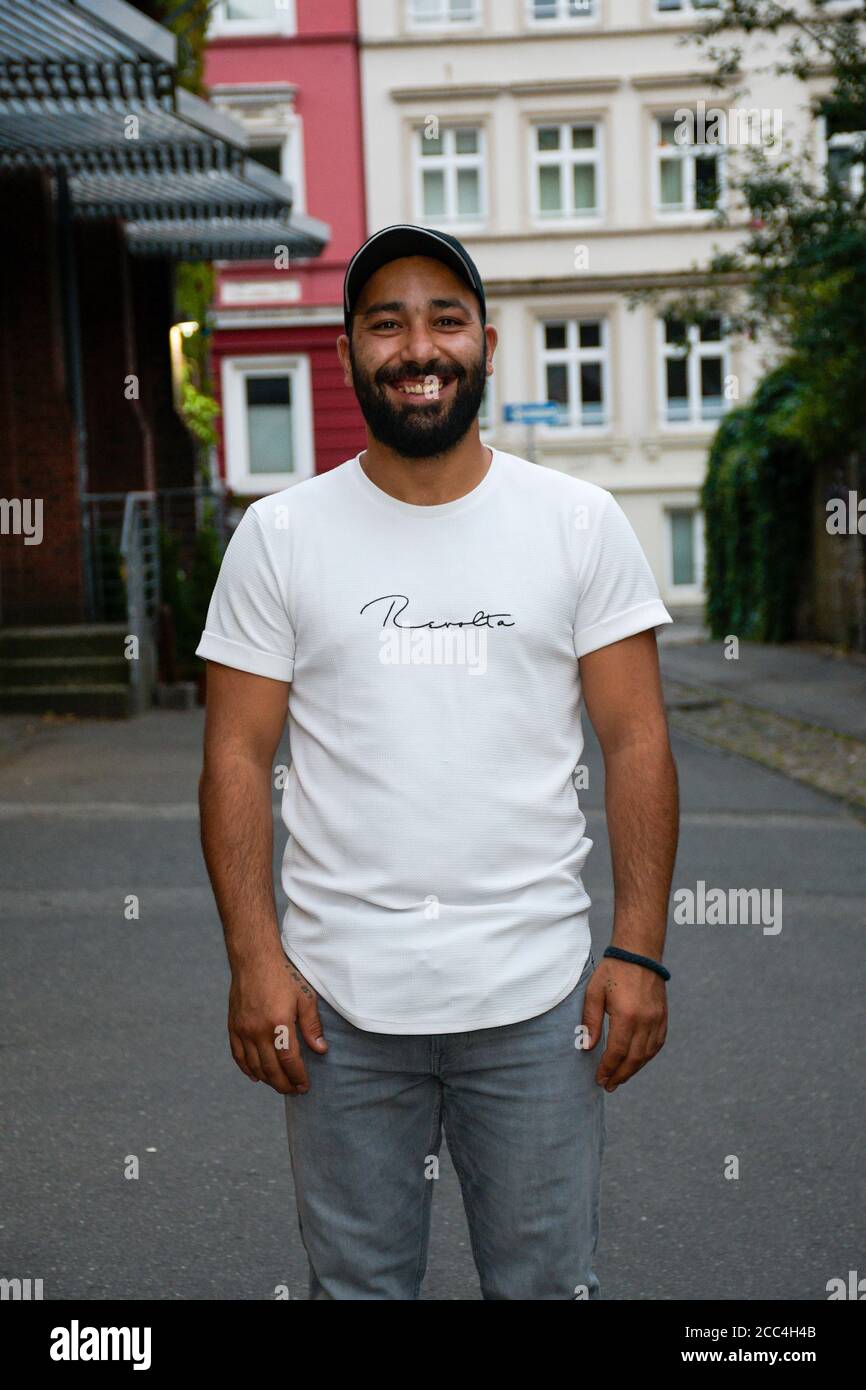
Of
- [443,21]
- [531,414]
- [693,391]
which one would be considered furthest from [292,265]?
[531,414]

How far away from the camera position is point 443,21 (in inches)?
1297

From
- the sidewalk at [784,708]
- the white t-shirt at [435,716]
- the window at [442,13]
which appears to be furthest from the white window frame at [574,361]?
the white t-shirt at [435,716]

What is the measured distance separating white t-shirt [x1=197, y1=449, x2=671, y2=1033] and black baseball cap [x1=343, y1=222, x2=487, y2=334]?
0.30 meters

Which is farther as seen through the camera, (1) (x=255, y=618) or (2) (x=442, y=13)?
(2) (x=442, y=13)

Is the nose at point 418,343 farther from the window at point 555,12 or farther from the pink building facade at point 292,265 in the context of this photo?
the window at point 555,12

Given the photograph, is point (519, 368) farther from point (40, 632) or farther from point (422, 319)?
point (422, 319)

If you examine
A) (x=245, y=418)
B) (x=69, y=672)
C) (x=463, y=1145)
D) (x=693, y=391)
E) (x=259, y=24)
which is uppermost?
(x=259, y=24)

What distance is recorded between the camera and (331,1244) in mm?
2471

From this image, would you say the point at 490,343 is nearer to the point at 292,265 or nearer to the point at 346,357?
the point at 346,357

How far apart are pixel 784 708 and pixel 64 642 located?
6.23 metres

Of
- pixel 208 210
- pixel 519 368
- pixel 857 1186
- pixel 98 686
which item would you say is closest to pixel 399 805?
pixel 857 1186

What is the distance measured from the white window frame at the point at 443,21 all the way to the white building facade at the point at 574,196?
0.12ft

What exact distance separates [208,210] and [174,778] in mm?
7725

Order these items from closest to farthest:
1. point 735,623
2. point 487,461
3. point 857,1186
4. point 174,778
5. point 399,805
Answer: point 399,805, point 487,461, point 857,1186, point 174,778, point 735,623
